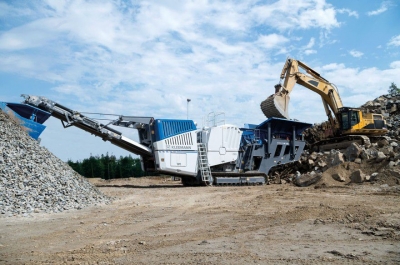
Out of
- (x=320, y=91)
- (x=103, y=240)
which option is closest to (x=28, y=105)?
(x=103, y=240)

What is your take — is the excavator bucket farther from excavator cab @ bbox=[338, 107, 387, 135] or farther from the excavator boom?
excavator cab @ bbox=[338, 107, 387, 135]

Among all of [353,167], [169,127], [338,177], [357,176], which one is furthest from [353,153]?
[169,127]

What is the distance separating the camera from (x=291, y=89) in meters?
21.2

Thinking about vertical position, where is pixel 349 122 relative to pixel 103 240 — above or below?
above

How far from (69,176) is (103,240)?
244 inches

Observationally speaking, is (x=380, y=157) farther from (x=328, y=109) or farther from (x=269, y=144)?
(x=328, y=109)

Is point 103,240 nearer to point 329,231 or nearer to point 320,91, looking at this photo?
point 329,231

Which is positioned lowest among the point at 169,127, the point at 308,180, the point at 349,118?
the point at 308,180

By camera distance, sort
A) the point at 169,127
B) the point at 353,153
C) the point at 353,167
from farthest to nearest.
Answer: the point at 353,153 → the point at 169,127 → the point at 353,167

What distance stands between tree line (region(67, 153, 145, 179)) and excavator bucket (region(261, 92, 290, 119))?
18.3 metres

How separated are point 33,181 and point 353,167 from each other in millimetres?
12369

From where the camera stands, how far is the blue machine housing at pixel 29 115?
1456cm

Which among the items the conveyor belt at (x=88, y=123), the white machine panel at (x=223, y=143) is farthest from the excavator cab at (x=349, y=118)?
the conveyor belt at (x=88, y=123)

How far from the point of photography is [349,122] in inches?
867
